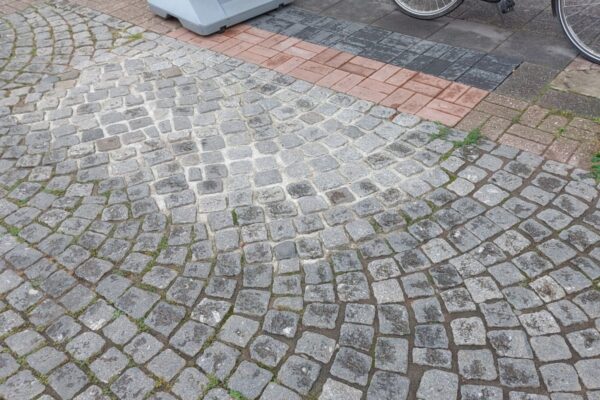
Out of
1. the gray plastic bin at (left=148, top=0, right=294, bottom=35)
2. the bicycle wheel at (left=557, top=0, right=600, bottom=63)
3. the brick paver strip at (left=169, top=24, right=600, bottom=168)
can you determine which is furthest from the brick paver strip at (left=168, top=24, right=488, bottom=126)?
the bicycle wheel at (left=557, top=0, right=600, bottom=63)

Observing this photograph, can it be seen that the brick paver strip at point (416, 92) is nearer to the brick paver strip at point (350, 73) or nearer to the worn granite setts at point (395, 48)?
the brick paver strip at point (350, 73)

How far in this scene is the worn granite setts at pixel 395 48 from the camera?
4.63m

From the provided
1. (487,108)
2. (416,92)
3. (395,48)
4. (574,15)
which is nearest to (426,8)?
(395,48)

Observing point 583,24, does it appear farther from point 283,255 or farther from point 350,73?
point 283,255

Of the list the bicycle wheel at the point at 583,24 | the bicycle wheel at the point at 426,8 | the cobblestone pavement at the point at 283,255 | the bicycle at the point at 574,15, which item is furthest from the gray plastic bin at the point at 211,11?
the bicycle wheel at the point at 583,24

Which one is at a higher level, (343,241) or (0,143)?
(0,143)

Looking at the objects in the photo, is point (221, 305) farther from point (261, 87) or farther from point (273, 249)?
point (261, 87)

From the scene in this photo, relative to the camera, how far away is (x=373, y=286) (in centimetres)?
301

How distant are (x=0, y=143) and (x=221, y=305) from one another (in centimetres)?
256

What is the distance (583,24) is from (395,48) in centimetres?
163

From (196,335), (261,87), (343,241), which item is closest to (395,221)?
(343,241)

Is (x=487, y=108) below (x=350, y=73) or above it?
below

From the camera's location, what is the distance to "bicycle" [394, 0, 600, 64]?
15.2 ft

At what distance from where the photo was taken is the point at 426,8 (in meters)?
5.57
